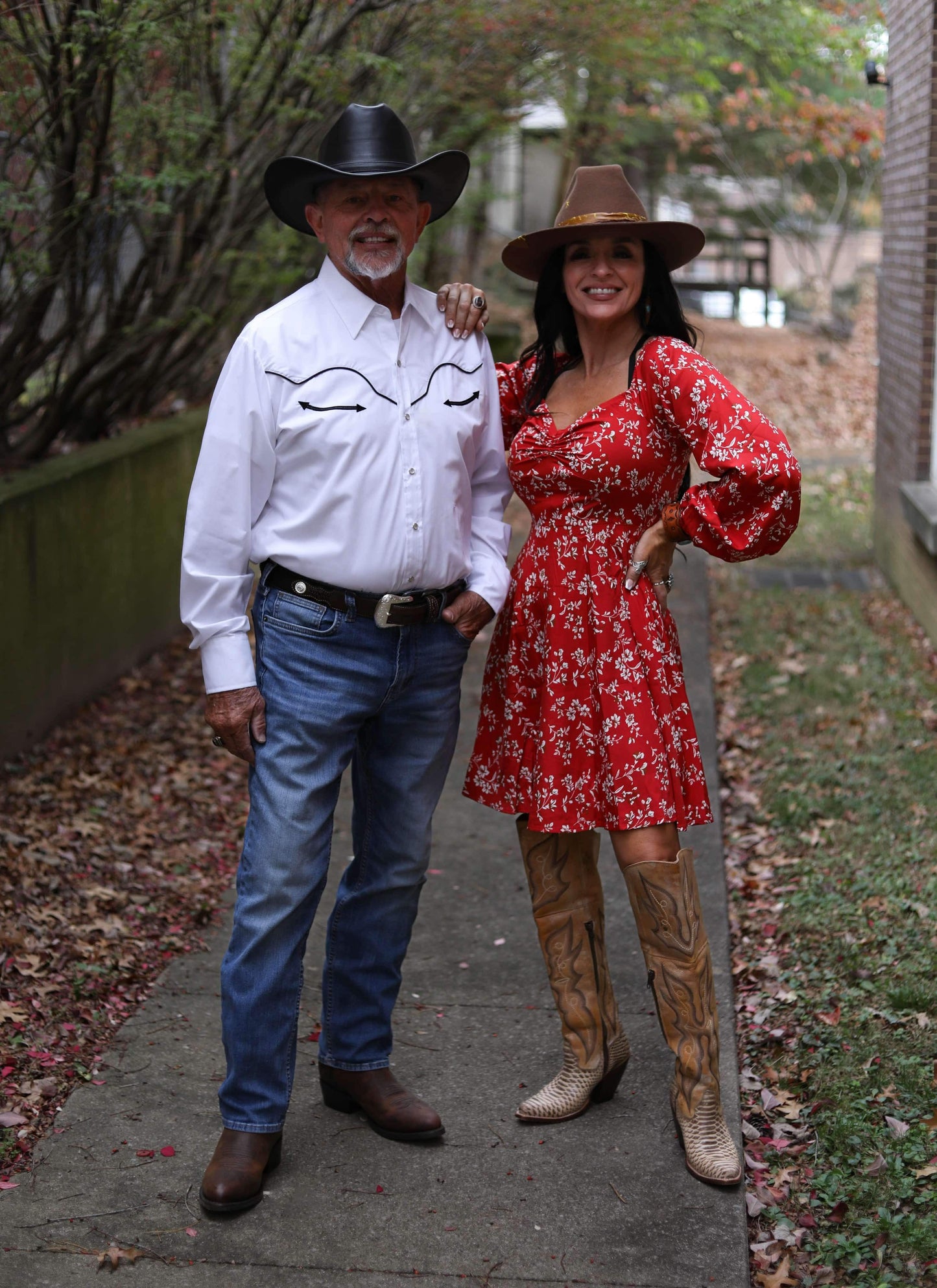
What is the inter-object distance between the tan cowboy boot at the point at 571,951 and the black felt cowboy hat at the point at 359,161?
1523mm

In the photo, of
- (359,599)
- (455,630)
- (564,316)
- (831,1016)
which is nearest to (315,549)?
(359,599)

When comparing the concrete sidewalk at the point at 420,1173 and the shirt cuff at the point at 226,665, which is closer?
the concrete sidewalk at the point at 420,1173

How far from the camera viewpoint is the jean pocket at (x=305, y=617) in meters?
3.16

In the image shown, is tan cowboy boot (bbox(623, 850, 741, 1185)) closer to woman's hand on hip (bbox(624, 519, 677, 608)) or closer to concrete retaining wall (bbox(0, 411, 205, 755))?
woman's hand on hip (bbox(624, 519, 677, 608))

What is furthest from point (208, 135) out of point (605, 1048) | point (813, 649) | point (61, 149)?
point (605, 1048)

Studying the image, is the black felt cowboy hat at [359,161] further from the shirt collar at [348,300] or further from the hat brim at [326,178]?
the shirt collar at [348,300]

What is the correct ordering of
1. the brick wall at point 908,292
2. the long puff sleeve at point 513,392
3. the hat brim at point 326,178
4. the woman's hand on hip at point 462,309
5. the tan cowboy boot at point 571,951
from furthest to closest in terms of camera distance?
the brick wall at point 908,292
the long puff sleeve at point 513,392
the tan cowboy boot at point 571,951
the woman's hand on hip at point 462,309
the hat brim at point 326,178

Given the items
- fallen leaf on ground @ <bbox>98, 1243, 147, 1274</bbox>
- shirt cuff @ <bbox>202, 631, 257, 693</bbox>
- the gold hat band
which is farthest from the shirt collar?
fallen leaf on ground @ <bbox>98, 1243, 147, 1274</bbox>

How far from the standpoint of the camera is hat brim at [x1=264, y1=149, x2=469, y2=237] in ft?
10.4

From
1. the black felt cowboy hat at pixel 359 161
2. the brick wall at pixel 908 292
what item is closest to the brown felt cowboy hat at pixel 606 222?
the black felt cowboy hat at pixel 359 161

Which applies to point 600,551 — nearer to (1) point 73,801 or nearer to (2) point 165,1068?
(2) point 165,1068

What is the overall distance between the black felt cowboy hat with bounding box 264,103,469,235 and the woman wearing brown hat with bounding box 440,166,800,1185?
1.03 ft

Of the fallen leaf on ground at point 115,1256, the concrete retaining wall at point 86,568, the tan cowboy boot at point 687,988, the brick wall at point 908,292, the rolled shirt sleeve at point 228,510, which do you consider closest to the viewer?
the fallen leaf on ground at point 115,1256

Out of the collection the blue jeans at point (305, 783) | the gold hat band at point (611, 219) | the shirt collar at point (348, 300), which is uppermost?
the gold hat band at point (611, 219)
